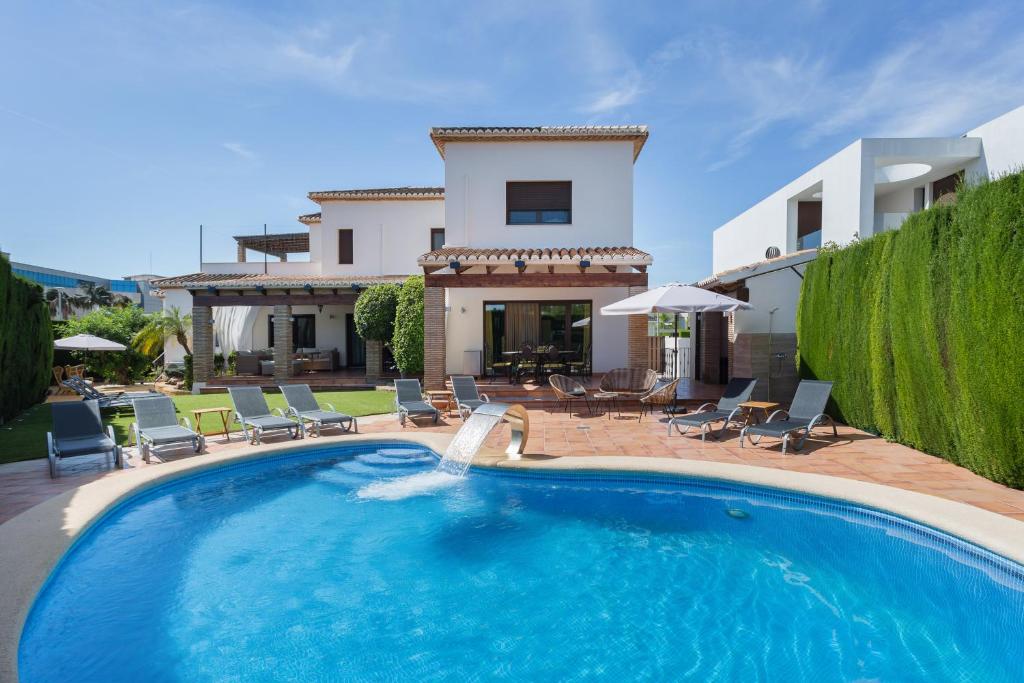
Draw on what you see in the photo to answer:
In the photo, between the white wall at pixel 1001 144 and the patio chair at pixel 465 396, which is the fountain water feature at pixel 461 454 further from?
the white wall at pixel 1001 144

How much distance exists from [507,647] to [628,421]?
847 cm

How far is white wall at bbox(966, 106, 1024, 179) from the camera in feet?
52.2

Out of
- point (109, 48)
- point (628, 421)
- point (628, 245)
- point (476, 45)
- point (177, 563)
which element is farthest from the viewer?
point (628, 245)

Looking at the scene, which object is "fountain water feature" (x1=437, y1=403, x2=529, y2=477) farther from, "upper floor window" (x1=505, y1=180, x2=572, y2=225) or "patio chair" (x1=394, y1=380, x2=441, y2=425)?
"upper floor window" (x1=505, y1=180, x2=572, y2=225)

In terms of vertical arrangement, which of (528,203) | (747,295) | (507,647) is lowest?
(507,647)

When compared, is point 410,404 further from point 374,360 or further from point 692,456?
point 374,360

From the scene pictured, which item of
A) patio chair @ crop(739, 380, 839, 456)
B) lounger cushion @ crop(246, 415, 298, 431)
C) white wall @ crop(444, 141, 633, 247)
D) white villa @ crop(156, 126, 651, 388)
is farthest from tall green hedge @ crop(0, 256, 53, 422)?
patio chair @ crop(739, 380, 839, 456)

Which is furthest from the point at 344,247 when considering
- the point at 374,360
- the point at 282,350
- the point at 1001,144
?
the point at 1001,144

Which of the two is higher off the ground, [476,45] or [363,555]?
[476,45]

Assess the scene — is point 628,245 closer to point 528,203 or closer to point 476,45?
point 528,203

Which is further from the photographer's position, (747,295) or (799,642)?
(747,295)

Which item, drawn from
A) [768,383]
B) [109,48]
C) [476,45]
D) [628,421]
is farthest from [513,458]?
[109,48]

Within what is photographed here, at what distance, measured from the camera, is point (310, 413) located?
37.6 feet

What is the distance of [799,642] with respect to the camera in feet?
14.9
